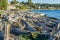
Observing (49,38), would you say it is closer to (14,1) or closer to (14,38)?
(14,38)

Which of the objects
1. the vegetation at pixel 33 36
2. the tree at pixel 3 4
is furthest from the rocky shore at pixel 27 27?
the tree at pixel 3 4

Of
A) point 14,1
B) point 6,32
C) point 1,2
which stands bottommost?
point 14,1

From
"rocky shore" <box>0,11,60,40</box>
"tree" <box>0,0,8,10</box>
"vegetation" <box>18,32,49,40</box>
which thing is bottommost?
"tree" <box>0,0,8,10</box>

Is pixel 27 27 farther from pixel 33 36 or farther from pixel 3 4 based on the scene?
pixel 3 4

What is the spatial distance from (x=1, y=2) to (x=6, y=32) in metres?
47.8

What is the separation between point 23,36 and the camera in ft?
40.1

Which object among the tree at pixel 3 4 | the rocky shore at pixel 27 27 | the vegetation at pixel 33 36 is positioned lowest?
the tree at pixel 3 4

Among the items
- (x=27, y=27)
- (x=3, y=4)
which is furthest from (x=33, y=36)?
(x=3, y=4)

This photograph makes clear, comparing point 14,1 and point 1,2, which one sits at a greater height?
point 1,2

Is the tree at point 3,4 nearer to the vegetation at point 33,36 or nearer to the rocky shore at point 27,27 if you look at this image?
the rocky shore at point 27,27

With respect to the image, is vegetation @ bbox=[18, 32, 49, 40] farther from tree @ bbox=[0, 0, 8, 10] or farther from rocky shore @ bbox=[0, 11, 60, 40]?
tree @ bbox=[0, 0, 8, 10]

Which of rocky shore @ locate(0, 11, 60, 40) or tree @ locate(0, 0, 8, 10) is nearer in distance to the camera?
rocky shore @ locate(0, 11, 60, 40)

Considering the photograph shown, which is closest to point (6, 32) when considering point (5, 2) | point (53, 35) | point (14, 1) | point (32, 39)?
point (53, 35)

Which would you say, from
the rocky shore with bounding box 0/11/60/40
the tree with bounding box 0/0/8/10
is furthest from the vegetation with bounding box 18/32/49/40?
the tree with bounding box 0/0/8/10
